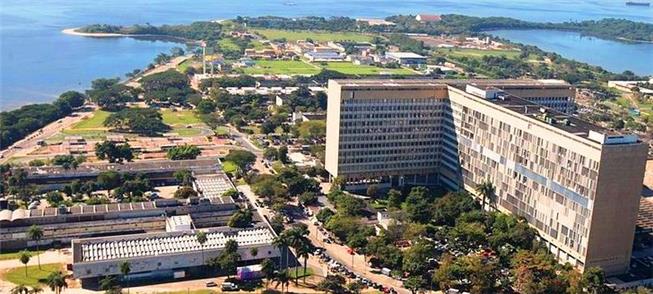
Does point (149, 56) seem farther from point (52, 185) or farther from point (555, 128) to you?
point (555, 128)

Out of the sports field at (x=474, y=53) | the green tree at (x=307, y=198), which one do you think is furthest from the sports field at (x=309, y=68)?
the green tree at (x=307, y=198)

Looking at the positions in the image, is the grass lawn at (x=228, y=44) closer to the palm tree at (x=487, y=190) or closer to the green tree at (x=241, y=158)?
the green tree at (x=241, y=158)

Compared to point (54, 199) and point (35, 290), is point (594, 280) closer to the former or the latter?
point (35, 290)

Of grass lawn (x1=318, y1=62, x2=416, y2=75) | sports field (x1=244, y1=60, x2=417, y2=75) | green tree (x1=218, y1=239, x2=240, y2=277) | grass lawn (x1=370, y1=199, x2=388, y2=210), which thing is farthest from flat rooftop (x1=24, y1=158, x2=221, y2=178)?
grass lawn (x1=318, y1=62, x2=416, y2=75)

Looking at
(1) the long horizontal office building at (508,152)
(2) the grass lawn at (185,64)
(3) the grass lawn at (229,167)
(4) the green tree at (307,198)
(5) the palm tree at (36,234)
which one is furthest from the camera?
(2) the grass lawn at (185,64)

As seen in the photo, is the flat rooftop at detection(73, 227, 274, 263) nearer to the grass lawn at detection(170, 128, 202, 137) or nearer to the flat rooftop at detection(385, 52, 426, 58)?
the grass lawn at detection(170, 128, 202, 137)

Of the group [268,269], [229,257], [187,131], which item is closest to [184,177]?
[229,257]

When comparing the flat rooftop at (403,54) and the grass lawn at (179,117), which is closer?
the grass lawn at (179,117)
